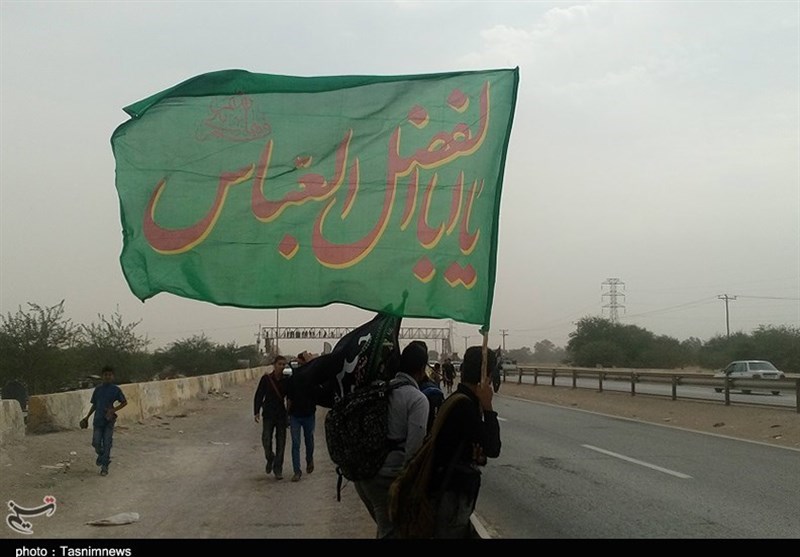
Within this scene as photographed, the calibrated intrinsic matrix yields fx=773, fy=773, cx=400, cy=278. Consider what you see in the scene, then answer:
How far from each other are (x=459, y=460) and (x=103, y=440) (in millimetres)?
9200

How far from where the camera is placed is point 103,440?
11.9 m

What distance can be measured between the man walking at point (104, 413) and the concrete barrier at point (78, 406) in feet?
6.94

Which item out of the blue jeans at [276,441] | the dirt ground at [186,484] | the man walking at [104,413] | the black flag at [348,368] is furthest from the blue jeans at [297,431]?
the black flag at [348,368]

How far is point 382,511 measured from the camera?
4.49 m

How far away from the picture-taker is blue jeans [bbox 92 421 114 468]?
11.8 metres

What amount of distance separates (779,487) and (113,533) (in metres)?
8.68

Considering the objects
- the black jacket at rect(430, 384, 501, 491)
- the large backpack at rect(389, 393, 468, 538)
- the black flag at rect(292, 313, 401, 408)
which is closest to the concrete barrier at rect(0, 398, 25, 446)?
the black flag at rect(292, 313, 401, 408)

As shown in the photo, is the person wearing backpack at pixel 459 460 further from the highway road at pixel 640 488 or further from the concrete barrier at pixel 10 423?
the concrete barrier at pixel 10 423

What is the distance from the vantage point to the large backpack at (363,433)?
441cm
